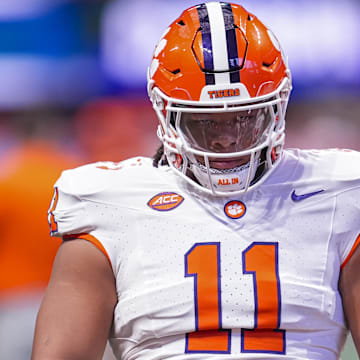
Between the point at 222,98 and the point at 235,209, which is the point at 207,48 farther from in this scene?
the point at 235,209

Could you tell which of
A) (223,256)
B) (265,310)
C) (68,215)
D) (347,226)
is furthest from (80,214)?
(347,226)

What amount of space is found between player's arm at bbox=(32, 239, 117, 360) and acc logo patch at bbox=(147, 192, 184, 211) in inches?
6.0

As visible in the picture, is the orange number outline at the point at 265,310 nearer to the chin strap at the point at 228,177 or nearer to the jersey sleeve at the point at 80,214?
the chin strap at the point at 228,177

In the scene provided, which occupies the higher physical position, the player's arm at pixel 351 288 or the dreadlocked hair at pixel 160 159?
the dreadlocked hair at pixel 160 159

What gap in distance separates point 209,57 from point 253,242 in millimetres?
383

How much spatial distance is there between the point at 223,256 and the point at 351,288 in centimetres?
27

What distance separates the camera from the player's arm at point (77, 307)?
4.98 ft

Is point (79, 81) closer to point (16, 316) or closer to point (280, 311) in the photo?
point (16, 316)

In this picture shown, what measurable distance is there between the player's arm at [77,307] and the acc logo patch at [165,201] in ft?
0.50

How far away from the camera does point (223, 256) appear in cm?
153

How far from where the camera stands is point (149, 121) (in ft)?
17.7

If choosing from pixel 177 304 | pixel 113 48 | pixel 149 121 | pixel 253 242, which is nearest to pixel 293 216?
pixel 253 242

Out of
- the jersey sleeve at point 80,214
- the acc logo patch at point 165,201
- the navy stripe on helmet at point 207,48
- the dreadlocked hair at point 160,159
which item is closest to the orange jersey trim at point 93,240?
the jersey sleeve at point 80,214

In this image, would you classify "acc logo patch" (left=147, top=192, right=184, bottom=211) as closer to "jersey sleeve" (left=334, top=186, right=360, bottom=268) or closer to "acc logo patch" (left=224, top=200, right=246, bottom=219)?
"acc logo patch" (left=224, top=200, right=246, bottom=219)
